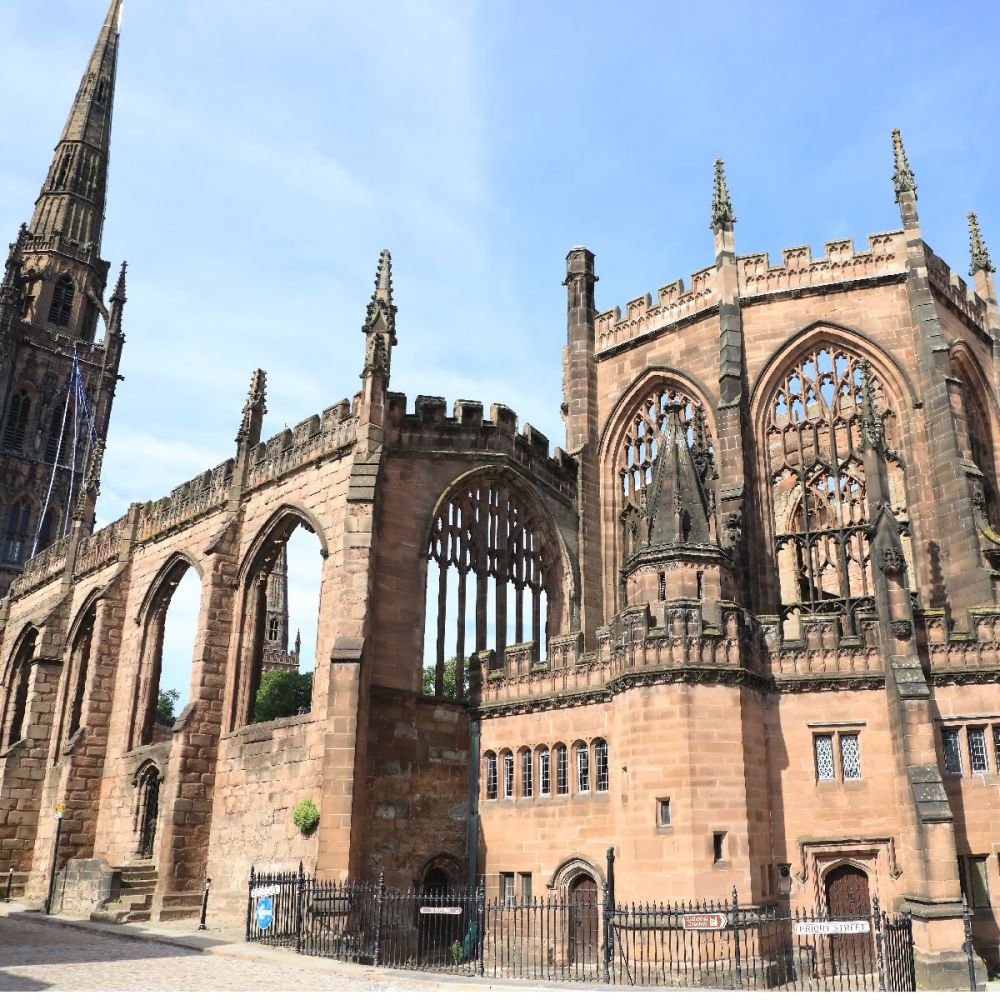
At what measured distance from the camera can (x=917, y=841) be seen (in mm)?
A: 19344

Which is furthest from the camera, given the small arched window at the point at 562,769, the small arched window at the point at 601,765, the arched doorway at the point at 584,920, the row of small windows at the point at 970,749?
the small arched window at the point at 562,769

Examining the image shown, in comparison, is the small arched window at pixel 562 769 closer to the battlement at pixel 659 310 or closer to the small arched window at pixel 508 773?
the small arched window at pixel 508 773

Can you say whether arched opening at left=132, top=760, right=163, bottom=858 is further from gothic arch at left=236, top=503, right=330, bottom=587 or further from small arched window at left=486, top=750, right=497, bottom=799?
small arched window at left=486, top=750, right=497, bottom=799

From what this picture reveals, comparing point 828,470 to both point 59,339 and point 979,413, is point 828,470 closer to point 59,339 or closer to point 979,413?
point 979,413

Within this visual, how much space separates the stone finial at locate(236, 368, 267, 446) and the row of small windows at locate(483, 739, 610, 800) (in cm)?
1305

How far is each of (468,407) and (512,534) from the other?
4.16 meters

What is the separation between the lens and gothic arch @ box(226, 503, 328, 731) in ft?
92.0

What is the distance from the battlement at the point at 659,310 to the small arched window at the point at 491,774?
607 inches

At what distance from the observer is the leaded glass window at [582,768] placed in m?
23.4

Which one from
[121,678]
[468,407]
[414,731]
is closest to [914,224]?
[468,407]

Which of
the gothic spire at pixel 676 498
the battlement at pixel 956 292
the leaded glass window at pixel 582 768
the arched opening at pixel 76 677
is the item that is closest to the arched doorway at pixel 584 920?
the leaded glass window at pixel 582 768

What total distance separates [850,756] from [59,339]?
65.5 meters

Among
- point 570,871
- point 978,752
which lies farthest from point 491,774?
point 978,752

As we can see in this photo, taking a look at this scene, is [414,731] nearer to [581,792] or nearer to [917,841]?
[581,792]
